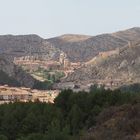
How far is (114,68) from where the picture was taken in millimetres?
168875

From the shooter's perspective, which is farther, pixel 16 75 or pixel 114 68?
pixel 114 68

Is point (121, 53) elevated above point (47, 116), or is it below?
above

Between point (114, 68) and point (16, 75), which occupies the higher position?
point (114, 68)

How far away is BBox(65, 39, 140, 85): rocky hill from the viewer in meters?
161

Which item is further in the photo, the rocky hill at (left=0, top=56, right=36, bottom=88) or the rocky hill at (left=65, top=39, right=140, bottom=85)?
the rocky hill at (left=65, top=39, right=140, bottom=85)

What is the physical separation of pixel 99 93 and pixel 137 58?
415 feet

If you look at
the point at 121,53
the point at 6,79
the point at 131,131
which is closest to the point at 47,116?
the point at 131,131

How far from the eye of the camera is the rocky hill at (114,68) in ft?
527

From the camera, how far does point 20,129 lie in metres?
35.9

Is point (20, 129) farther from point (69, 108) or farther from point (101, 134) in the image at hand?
point (101, 134)

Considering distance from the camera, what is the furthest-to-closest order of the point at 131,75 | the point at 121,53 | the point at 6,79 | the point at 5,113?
1. the point at 121,53
2. the point at 131,75
3. the point at 6,79
4. the point at 5,113

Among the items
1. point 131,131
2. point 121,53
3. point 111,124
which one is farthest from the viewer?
point 121,53

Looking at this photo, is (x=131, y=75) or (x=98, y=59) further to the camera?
(x=98, y=59)

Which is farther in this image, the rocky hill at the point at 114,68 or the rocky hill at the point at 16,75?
the rocky hill at the point at 114,68
